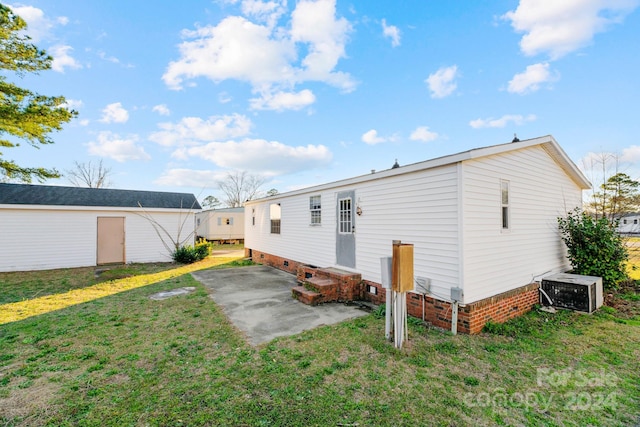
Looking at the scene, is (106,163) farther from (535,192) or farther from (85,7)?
(535,192)

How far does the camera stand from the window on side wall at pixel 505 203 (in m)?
5.31

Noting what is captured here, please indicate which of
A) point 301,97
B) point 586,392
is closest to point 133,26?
point 301,97

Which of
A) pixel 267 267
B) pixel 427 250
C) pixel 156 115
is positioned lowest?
pixel 267 267

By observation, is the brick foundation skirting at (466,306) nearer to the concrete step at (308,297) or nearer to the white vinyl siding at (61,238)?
the concrete step at (308,297)

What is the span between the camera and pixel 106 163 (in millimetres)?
32125

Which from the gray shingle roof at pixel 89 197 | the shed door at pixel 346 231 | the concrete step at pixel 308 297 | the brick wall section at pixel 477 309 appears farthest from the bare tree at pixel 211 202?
the brick wall section at pixel 477 309

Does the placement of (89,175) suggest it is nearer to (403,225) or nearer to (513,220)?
(403,225)

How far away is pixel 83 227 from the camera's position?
12070 mm

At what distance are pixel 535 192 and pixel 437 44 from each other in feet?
18.8

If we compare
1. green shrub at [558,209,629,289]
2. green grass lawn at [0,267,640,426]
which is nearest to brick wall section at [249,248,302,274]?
green grass lawn at [0,267,640,426]

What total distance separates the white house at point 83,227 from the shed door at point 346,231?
393 inches

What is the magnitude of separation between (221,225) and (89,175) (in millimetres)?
21566

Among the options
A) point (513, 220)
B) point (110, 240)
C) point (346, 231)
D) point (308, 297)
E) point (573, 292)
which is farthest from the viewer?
point (110, 240)

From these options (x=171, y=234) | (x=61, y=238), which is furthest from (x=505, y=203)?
(x=61, y=238)
